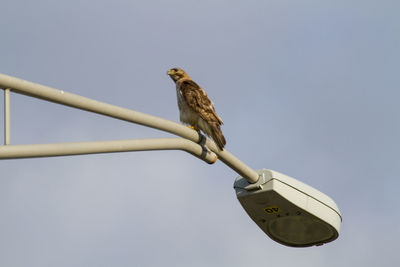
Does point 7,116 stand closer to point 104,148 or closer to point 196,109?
point 104,148

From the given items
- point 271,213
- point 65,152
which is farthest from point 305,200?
point 65,152

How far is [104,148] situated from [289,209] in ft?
10.7

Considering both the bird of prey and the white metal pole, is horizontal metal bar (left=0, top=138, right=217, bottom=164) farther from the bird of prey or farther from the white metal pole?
the bird of prey

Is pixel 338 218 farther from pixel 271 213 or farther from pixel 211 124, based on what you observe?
pixel 211 124

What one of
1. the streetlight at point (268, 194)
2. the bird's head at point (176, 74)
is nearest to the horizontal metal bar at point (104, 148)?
the streetlight at point (268, 194)

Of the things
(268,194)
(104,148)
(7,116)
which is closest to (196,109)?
(268,194)

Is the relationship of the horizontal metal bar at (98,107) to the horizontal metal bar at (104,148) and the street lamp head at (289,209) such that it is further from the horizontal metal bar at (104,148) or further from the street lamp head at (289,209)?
the street lamp head at (289,209)

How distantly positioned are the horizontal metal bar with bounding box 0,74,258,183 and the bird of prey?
1747mm

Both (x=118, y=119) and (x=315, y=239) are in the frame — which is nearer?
(x=118, y=119)

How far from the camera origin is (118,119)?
23.5 ft

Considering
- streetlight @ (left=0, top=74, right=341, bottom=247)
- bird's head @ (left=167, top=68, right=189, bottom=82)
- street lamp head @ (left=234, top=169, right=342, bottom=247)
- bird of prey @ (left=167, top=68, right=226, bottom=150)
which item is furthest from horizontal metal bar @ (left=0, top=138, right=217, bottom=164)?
bird's head @ (left=167, top=68, right=189, bottom=82)

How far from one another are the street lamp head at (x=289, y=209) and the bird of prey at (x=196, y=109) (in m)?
0.95

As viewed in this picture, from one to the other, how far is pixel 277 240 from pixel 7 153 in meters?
4.91

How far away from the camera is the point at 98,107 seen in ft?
22.8
